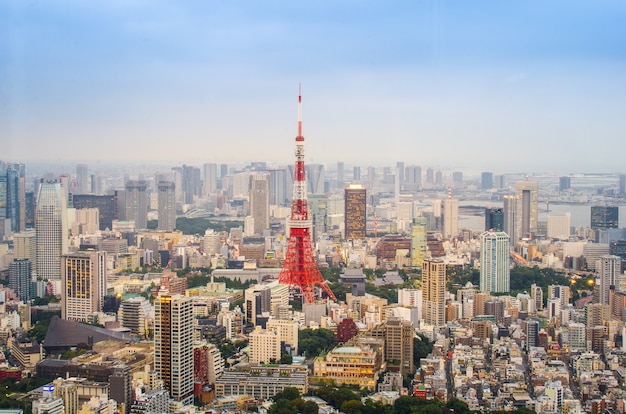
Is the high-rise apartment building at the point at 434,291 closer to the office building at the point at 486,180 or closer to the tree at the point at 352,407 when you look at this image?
the office building at the point at 486,180

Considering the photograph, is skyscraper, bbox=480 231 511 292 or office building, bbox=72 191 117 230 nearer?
skyscraper, bbox=480 231 511 292

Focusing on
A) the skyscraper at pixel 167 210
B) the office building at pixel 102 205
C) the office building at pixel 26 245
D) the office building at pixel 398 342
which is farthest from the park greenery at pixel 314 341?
the skyscraper at pixel 167 210

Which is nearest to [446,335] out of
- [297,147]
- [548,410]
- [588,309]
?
[588,309]

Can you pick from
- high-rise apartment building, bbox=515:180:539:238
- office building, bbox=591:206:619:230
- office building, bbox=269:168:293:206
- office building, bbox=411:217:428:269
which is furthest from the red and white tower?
office building, bbox=591:206:619:230

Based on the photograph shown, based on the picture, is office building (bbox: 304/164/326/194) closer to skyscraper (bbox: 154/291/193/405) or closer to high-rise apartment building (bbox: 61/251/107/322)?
high-rise apartment building (bbox: 61/251/107/322)

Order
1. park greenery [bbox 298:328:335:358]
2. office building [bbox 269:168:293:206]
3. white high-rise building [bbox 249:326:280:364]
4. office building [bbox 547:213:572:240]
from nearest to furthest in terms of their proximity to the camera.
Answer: white high-rise building [bbox 249:326:280:364]
park greenery [bbox 298:328:335:358]
office building [bbox 547:213:572:240]
office building [bbox 269:168:293:206]

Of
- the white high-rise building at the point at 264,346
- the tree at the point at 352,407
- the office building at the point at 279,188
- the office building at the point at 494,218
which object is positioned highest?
the office building at the point at 279,188

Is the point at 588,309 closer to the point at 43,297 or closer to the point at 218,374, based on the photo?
the point at 218,374
